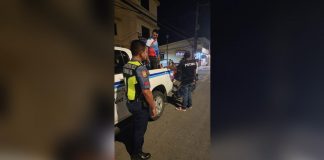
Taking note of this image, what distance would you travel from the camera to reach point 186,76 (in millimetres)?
1238

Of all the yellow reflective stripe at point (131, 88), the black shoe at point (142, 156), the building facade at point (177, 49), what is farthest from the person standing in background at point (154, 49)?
the black shoe at point (142, 156)

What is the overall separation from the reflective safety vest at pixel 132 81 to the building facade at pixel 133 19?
121 mm

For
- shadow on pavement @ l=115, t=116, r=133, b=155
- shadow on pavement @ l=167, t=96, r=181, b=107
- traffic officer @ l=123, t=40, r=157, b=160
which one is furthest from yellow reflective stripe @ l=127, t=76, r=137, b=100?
shadow on pavement @ l=167, t=96, r=181, b=107

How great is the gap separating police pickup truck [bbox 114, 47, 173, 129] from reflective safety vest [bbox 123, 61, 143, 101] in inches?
1.0

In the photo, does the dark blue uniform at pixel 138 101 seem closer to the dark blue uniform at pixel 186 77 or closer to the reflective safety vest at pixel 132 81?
the reflective safety vest at pixel 132 81

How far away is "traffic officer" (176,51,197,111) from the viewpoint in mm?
1172

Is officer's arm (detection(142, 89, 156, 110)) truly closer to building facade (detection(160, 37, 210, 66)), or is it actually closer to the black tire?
the black tire

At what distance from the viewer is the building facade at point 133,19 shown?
98 cm

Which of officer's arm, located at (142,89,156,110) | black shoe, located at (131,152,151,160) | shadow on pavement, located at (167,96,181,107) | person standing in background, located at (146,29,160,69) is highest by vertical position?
person standing in background, located at (146,29,160,69)
